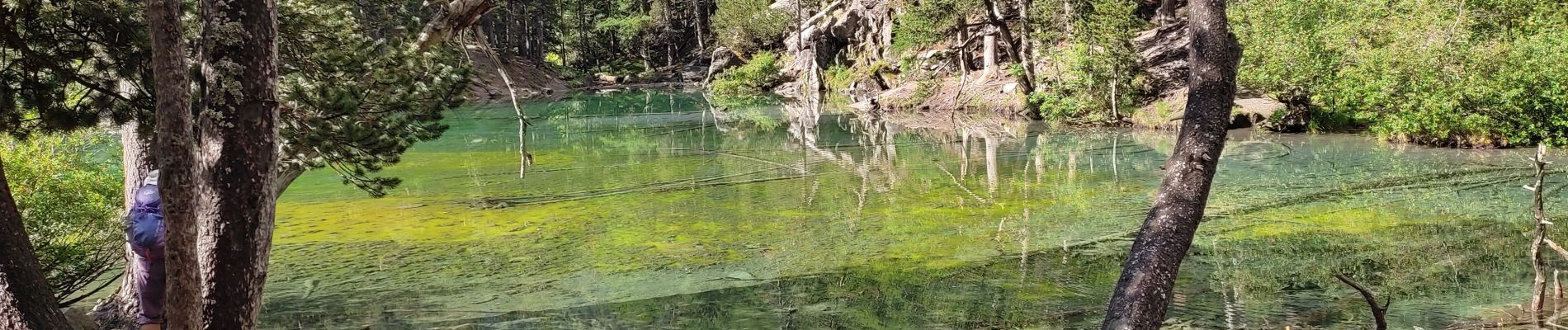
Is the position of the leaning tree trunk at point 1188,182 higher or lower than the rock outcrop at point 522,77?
lower

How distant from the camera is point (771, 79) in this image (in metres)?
48.6

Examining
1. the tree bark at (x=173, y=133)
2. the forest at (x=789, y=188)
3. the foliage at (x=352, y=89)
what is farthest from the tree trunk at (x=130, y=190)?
the tree bark at (x=173, y=133)

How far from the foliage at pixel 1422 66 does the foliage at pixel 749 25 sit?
1220 inches

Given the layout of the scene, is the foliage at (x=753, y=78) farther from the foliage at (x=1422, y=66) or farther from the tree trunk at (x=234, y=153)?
the tree trunk at (x=234, y=153)

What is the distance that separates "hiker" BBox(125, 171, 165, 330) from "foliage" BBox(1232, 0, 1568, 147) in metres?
15.0

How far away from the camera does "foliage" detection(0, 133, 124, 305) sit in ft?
23.5

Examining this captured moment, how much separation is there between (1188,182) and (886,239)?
6604mm

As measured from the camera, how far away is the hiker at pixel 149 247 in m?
5.21

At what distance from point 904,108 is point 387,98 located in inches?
1054

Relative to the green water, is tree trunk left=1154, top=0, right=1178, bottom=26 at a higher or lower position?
higher

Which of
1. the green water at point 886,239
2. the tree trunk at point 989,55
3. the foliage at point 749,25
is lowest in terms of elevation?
the green water at point 886,239

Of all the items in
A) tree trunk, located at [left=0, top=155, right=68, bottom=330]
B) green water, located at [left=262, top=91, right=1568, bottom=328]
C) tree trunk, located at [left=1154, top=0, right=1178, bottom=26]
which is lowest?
green water, located at [left=262, top=91, right=1568, bottom=328]

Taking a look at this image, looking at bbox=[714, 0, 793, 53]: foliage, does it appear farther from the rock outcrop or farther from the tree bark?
the tree bark

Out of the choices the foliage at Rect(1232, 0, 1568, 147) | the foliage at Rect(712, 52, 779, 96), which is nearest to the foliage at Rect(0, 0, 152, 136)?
the foliage at Rect(1232, 0, 1568, 147)
